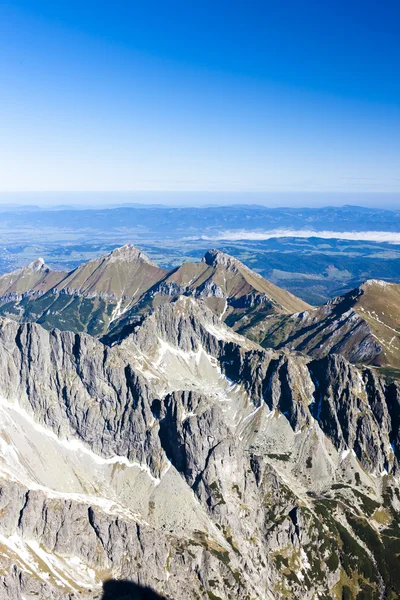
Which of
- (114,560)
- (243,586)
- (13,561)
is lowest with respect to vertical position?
(243,586)

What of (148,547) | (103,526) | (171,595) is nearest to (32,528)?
(103,526)

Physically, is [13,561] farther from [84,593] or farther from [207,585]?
[207,585]

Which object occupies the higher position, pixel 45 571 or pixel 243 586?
pixel 45 571

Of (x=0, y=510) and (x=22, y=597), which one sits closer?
(x=22, y=597)

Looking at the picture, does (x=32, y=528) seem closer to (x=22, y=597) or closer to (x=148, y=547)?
(x=22, y=597)

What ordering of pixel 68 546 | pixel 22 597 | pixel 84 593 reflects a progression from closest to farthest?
pixel 22 597 → pixel 84 593 → pixel 68 546

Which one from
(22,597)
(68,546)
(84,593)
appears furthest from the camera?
(68,546)

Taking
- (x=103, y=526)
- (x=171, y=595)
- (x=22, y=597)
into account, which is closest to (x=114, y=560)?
(x=103, y=526)
